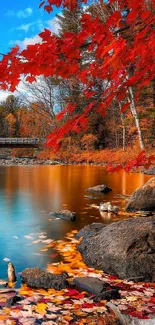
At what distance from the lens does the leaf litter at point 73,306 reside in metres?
3.87

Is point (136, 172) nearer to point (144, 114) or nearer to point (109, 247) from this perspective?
point (144, 114)

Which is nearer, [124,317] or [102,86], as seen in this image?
[124,317]

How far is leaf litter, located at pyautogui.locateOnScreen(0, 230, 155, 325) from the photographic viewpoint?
3875 mm

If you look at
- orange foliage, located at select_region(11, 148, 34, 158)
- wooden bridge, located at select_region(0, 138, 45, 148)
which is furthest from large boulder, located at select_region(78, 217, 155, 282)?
orange foliage, located at select_region(11, 148, 34, 158)

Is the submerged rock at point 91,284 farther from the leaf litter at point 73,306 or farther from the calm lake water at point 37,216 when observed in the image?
the calm lake water at point 37,216

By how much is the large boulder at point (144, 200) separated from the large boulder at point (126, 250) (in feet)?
14.2

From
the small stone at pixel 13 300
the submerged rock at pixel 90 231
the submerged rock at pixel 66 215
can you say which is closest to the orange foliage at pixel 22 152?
the submerged rock at pixel 66 215

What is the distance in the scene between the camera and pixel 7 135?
71375mm

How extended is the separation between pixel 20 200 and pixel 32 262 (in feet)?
25.2

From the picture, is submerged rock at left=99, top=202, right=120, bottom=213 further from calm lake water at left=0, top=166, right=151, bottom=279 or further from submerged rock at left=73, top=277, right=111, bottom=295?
submerged rock at left=73, top=277, right=111, bottom=295

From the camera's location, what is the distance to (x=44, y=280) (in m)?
4.94

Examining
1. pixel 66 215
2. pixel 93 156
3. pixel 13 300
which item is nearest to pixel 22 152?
pixel 93 156

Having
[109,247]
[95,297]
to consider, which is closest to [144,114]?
[109,247]

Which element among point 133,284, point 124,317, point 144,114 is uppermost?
point 144,114
